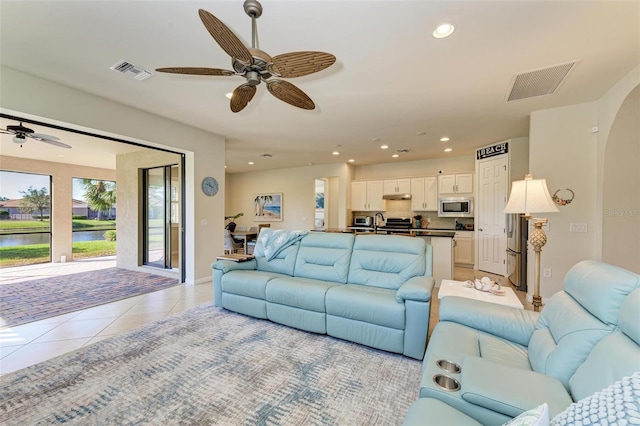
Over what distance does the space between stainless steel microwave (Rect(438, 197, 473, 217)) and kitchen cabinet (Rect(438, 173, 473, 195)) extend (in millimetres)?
174

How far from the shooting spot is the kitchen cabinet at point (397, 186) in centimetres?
693

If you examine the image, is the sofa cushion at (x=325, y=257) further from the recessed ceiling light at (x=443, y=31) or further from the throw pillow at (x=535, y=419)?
the throw pillow at (x=535, y=419)

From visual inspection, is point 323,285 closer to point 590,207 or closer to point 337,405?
point 337,405

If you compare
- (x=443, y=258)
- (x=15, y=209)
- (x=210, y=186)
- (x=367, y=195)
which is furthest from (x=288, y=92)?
(x=15, y=209)

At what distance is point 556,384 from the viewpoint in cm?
106

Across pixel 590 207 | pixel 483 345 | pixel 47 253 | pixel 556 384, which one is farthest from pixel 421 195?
pixel 47 253

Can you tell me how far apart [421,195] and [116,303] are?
21.7 feet

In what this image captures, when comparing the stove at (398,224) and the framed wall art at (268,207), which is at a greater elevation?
the framed wall art at (268,207)

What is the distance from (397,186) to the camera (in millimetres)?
7035

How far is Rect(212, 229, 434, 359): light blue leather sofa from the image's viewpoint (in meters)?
2.24

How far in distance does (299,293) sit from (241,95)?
199cm

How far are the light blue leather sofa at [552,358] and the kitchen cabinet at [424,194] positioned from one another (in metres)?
5.35

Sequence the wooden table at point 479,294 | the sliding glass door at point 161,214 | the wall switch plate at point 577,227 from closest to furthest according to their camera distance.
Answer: the wooden table at point 479,294 → the wall switch plate at point 577,227 → the sliding glass door at point 161,214

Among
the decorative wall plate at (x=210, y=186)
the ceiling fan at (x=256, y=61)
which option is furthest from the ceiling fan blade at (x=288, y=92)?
the decorative wall plate at (x=210, y=186)
